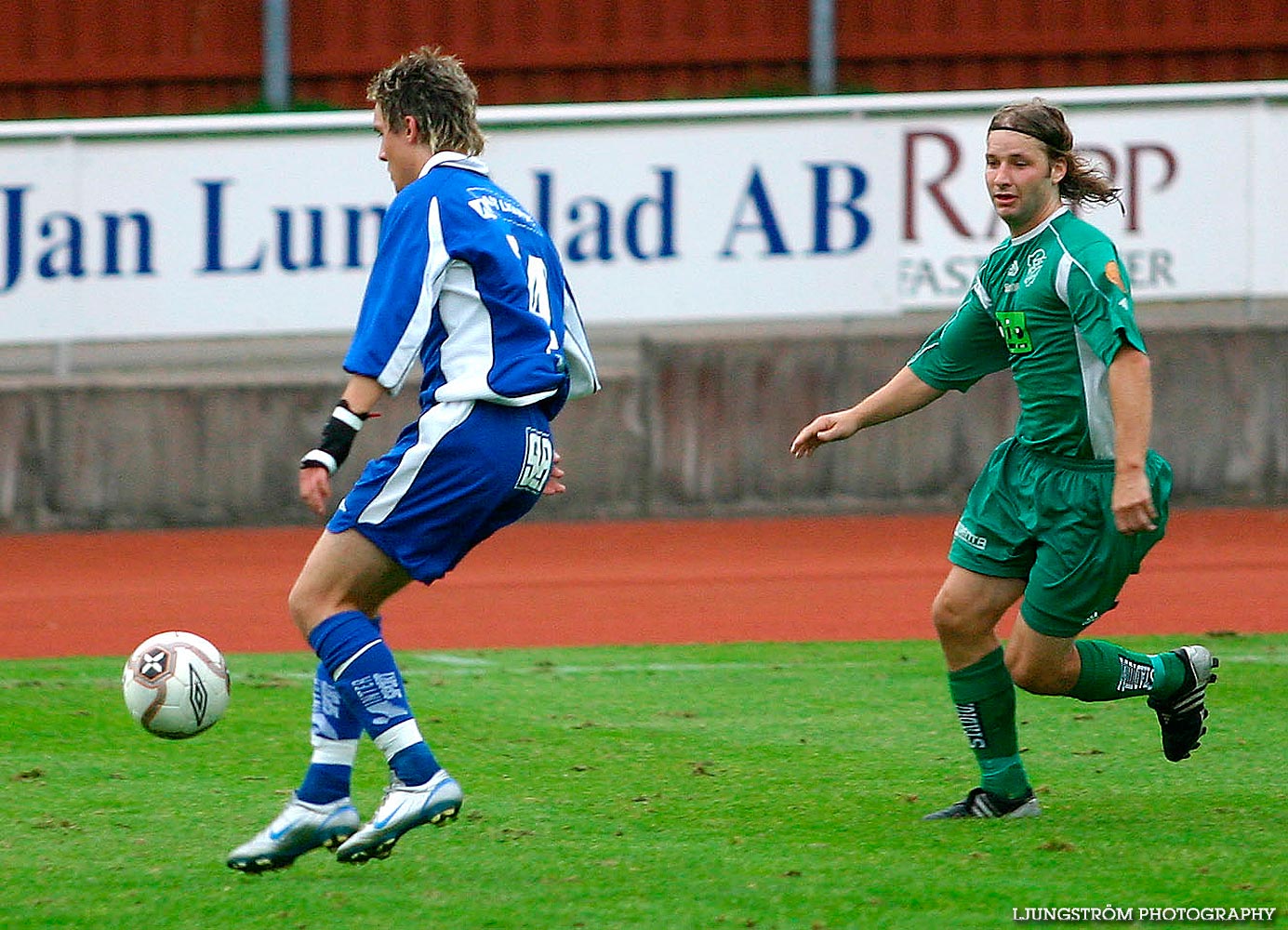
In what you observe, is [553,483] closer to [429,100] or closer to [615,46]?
[429,100]

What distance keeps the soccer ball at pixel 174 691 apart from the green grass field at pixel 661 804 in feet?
0.95

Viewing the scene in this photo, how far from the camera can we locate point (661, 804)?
5668mm

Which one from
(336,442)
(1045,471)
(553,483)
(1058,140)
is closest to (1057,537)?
(1045,471)

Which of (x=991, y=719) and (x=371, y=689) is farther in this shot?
(x=991, y=719)

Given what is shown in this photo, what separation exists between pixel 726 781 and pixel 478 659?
272 centimetres

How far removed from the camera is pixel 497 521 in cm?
486

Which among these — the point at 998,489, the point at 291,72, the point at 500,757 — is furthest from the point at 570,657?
the point at 291,72

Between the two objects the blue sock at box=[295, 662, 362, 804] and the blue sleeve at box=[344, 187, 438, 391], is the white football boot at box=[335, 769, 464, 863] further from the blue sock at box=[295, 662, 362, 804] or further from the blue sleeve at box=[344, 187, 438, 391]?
the blue sleeve at box=[344, 187, 438, 391]

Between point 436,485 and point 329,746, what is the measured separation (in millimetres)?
691

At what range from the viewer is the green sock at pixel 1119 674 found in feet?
17.9

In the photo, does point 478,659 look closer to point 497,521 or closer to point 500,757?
point 500,757

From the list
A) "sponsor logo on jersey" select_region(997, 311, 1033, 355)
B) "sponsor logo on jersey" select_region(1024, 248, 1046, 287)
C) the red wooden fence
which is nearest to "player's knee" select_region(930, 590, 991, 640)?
"sponsor logo on jersey" select_region(997, 311, 1033, 355)

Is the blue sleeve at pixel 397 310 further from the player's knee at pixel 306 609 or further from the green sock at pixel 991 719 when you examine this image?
the green sock at pixel 991 719

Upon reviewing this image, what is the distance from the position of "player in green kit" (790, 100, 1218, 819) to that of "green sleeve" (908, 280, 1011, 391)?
0.01m
